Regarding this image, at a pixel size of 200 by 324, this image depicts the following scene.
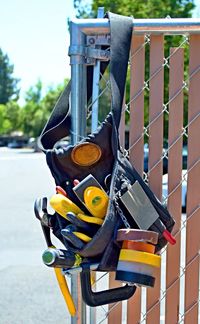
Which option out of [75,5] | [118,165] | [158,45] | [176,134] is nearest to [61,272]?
[118,165]

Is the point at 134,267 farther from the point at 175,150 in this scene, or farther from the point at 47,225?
the point at 175,150

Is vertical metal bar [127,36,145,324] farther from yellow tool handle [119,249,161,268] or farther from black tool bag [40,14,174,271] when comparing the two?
yellow tool handle [119,249,161,268]

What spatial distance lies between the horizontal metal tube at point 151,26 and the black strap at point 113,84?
0.05 meters

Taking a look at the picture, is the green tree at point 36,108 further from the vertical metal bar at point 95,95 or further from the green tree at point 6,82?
the vertical metal bar at point 95,95

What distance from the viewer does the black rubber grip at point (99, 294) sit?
1.80m

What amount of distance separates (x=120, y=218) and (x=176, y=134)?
53 centimetres

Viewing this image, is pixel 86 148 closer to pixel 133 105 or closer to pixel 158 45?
pixel 133 105

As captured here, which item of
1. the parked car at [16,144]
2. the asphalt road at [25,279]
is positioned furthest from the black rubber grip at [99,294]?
the parked car at [16,144]

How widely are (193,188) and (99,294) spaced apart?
0.57 metres

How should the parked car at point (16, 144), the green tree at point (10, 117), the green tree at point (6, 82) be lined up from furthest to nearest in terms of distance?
the green tree at point (6, 82) < the green tree at point (10, 117) < the parked car at point (16, 144)

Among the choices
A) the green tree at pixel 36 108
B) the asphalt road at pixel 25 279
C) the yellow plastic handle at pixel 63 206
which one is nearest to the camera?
the yellow plastic handle at pixel 63 206

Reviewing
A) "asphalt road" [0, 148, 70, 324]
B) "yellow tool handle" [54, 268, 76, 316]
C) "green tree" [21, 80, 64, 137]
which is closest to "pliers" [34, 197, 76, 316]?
"yellow tool handle" [54, 268, 76, 316]

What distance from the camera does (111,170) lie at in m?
1.81

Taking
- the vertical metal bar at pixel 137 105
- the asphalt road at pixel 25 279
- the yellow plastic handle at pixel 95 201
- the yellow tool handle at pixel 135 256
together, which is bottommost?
the asphalt road at pixel 25 279
